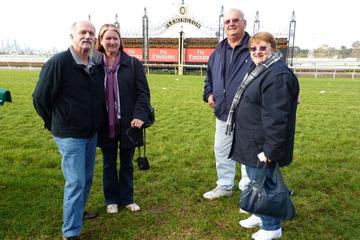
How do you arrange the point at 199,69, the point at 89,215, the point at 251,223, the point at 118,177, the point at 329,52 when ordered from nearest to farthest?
the point at 251,223
the point at 89,215
the point at 118,177
the point at 199,69
the point at 329,52

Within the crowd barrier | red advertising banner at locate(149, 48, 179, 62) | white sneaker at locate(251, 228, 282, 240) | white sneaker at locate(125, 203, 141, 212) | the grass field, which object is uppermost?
red advertising banner at locate(149, 48, 179, 62)

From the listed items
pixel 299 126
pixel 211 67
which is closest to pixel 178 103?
pixel 299 126

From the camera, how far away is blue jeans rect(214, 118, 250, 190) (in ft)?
13.8

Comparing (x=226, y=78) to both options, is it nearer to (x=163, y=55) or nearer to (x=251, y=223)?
(x=251, y=223)

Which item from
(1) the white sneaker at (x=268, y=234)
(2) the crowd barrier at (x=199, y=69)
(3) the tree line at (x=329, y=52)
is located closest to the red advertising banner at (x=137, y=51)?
(2) the crowd barrier at (x=199, y=69)

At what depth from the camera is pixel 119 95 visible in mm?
3504

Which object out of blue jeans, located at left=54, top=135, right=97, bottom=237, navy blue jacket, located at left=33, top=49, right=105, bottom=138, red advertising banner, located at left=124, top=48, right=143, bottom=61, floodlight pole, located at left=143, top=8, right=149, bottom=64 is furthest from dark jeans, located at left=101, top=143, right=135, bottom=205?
red advertising banner, located at left=124, top=48, right=143, bottom=61

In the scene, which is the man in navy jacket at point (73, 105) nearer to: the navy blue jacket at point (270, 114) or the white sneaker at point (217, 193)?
the navy blue jacket at point (270, 114)

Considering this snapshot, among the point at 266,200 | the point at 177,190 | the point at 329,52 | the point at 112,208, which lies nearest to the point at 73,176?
the point at 112,208

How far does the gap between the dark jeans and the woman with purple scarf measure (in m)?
0.01

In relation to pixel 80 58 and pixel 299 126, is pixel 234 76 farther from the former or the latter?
pixel 299 126

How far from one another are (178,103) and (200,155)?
234 inches

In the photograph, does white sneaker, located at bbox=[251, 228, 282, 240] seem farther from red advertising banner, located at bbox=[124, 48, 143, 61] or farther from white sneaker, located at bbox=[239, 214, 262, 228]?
red advertising banner, located at bbox=[124, 48, 143, 61]

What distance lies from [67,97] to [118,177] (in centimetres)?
140
